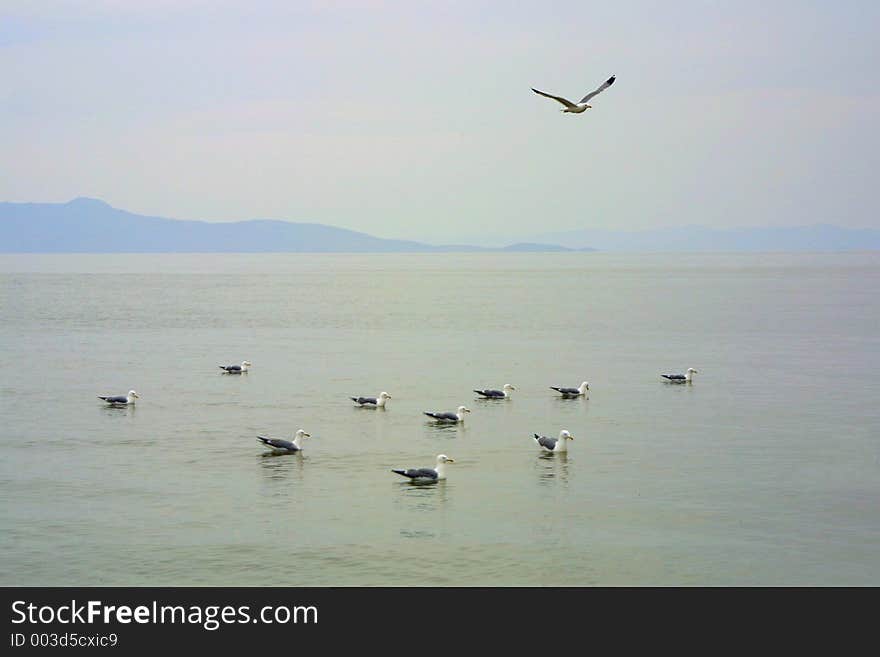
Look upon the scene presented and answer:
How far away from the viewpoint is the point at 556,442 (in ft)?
112

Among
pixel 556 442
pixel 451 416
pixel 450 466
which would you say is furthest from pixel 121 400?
pixel 556 442

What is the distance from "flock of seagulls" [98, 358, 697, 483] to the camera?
30427 mm

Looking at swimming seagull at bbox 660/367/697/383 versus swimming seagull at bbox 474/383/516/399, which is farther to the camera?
swimming seagull at bbox 660/367/697/383

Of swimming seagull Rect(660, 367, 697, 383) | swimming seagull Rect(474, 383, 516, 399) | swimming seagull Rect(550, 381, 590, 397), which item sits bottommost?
swimming seagull Rect(474, 383, 516, 399)

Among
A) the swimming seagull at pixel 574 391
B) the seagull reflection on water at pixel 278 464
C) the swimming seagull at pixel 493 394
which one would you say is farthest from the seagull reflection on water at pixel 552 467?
the swimming seagull at pixel 574 391

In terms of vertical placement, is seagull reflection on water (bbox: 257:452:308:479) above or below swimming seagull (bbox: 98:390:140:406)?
below

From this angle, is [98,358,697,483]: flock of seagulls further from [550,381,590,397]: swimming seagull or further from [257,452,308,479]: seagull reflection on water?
[257,452,308,479]: seagull reflection on water

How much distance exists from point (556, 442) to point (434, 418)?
22.5 ft

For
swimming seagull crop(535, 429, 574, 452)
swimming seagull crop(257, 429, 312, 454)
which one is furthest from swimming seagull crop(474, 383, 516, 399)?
swimming seagull crop(257, 429, 312, 454)

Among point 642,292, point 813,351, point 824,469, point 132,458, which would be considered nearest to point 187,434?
point 132,458

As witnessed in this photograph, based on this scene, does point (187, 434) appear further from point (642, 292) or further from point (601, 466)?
point (642, 292)

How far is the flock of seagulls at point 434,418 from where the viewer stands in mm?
30427

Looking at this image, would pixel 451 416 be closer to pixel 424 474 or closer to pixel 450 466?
pixel 450 466

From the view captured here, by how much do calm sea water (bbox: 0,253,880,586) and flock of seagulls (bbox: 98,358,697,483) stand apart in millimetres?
430
